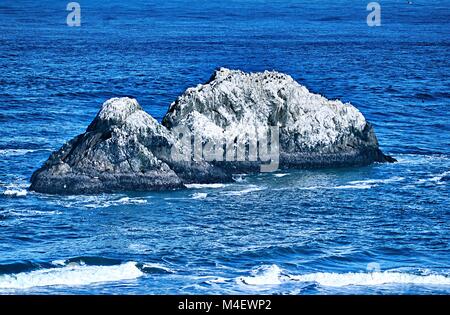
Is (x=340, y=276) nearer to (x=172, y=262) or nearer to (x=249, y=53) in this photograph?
(x=172, y=262)

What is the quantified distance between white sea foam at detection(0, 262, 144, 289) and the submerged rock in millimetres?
14709

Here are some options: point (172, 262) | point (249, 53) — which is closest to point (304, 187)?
point (172, 262)

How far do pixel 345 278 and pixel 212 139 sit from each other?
78.1 ft

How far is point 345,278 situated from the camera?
5500 cm

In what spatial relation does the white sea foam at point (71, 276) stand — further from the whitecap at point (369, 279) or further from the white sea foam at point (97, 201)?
the white sea foam at point (97, 201)

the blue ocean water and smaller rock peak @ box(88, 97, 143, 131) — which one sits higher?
smaller rock peak @ box(88, 97, 143, 131)

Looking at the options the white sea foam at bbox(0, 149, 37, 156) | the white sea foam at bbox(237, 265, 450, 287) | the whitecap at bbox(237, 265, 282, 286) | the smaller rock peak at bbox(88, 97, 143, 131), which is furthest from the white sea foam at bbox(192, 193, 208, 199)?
the white sea foam at bbox(0, 149, 37, 156)

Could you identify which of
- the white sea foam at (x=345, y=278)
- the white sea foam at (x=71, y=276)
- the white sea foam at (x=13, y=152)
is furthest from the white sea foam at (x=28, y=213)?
the white sea foam at (x=13, y=152)

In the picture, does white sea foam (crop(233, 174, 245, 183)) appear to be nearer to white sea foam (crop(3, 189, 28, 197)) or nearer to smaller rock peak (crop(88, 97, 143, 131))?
smaller rock peak (crop(88, 97, 143, 131))

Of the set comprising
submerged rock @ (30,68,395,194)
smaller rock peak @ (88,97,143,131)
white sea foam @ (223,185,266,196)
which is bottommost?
white sea foam @ (223,185,266,196)

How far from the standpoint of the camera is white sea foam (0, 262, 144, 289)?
54.3 meters

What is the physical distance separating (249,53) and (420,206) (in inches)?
3294

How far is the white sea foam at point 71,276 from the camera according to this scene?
54312 mm

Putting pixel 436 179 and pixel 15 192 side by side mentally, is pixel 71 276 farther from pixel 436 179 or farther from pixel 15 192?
pixel 436 179
